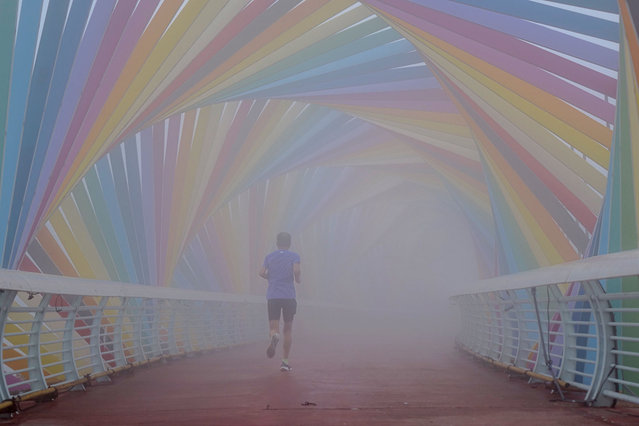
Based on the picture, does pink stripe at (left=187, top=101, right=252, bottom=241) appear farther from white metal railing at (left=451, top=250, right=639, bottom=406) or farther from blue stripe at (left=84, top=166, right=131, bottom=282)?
white metal railing at (left=451, top=250, right=639, bottom=406)

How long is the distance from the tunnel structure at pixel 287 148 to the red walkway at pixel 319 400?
40cm

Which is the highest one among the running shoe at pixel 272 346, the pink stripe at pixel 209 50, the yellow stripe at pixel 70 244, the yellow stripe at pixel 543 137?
the pink stripe at pixel 209 50

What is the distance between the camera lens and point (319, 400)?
19.3 feet

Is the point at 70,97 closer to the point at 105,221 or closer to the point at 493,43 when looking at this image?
the point at 105,221

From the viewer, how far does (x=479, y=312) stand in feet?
39.3

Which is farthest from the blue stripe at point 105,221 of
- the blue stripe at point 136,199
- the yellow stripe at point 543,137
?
the yellow stripe at point 543,137

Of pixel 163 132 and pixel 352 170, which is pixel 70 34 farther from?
pixel 352 170

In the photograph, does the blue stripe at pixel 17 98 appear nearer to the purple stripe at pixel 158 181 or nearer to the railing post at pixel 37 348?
the railing post at pixel 37 348

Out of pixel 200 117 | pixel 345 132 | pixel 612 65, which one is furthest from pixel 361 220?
pixel 612 65

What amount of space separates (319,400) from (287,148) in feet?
51.7

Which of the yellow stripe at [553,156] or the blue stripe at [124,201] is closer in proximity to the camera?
the yellow stripe at [553,156]

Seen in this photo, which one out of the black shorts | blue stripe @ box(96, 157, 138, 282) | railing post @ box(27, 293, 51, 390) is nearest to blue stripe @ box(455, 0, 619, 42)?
the black shorts

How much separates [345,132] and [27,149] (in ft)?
45.3

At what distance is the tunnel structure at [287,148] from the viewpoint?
6.89 meters
